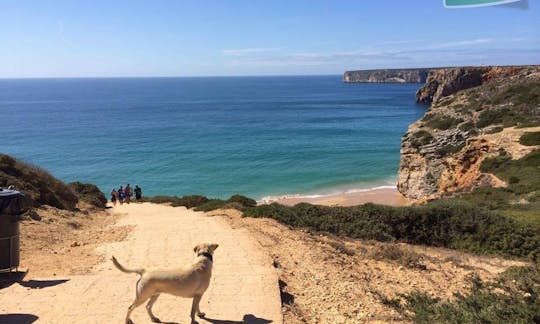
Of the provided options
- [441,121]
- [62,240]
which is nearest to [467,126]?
[441,121]

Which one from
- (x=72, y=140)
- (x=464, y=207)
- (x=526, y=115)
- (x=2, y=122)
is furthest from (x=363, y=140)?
(x=2, y=122)

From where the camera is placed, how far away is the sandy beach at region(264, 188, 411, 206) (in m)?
34.7

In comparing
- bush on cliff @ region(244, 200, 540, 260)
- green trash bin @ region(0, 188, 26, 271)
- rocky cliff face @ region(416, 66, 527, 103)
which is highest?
rocky cliff face @ region(416, 66, 527, 103)

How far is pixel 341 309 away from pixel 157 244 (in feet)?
20.4

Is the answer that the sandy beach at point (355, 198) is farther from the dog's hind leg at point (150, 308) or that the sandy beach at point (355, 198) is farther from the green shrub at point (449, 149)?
the dog's hind leg at point (150, 308)

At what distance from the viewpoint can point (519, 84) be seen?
4188cm

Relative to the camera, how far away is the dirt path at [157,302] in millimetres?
7082

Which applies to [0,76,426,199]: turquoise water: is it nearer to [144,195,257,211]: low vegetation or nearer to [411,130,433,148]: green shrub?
[411,130,433,148]: green shrub

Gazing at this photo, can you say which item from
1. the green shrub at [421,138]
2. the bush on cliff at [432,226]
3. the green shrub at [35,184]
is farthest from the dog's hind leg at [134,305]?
the green shrub at [421,138]

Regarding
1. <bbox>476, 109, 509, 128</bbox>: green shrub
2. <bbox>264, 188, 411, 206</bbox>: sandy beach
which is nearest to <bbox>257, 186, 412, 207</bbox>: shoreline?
<bbox>264, 188, 411, 206</bbox>: sandy beach

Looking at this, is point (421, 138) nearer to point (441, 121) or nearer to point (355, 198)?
point (441, 121)

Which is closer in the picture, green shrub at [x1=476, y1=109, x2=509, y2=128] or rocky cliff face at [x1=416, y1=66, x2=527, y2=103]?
green shrub at [x1=476, y1=109, x2=509, y2=128]

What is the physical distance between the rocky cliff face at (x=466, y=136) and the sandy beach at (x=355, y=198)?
1.39 meters

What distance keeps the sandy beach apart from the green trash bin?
27396mm
